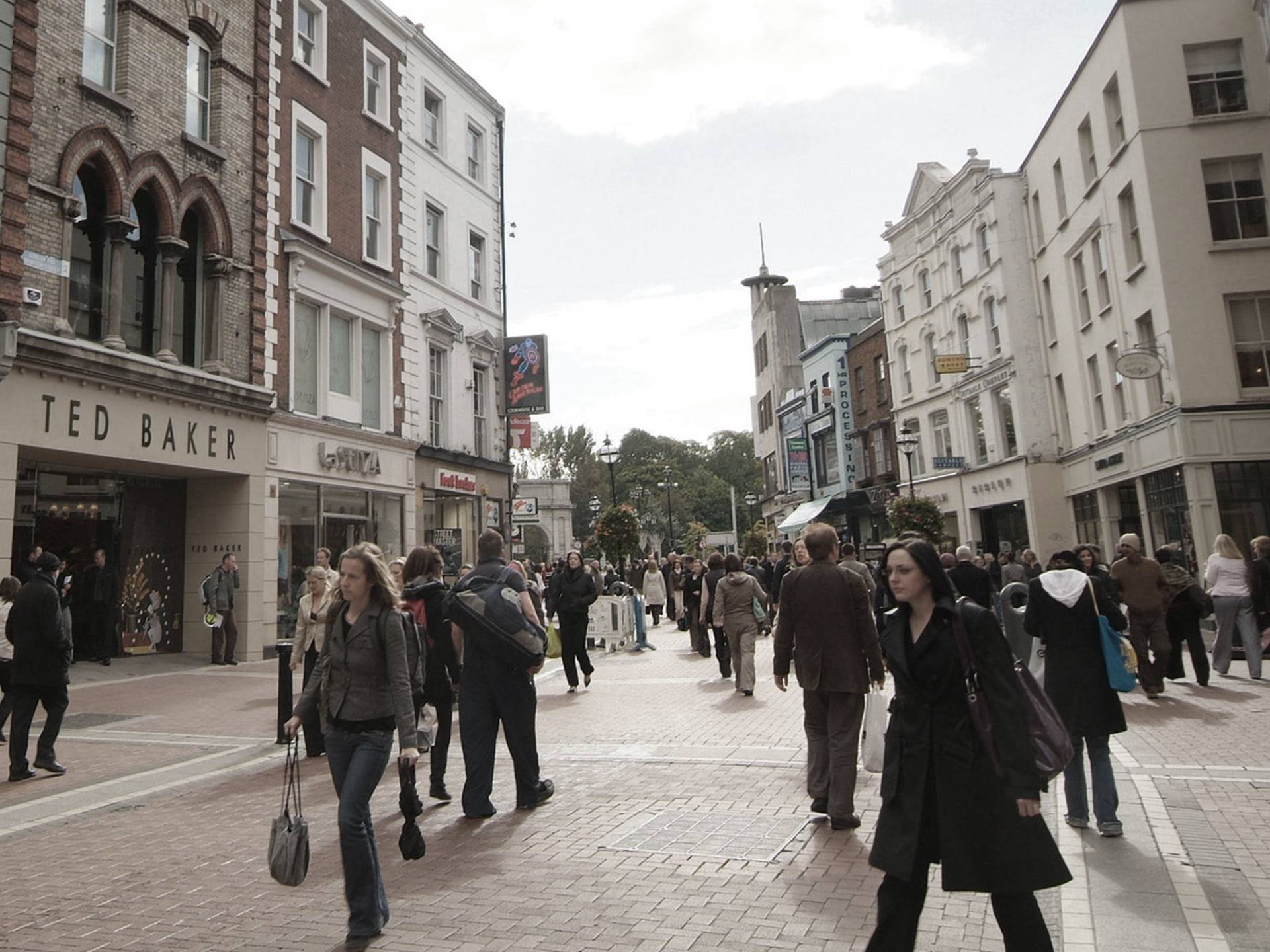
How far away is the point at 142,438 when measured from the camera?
15.3 metres

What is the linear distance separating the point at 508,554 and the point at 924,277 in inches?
763

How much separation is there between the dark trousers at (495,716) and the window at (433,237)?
1994 centimetres

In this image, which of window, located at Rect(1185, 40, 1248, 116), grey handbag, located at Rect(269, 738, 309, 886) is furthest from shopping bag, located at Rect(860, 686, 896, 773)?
window, located at Rect(1185, 40, 1248, 116)

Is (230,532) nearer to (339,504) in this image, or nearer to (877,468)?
(339,504)

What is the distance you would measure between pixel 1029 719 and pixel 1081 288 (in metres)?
25.4

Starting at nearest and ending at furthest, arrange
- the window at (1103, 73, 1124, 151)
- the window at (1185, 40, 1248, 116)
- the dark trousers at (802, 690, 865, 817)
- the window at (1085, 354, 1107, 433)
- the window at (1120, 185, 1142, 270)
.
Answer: the dark trousers at (802, 690, 865, 817)
the window at (1185, 40, 1248, 116)
the window at (1120, 185, 1142, 270)
the window at (1103, 73, 1124, 151)
the window at (1085, 354, 1107, 433)

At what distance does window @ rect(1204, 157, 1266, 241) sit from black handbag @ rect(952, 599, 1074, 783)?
68.8ft

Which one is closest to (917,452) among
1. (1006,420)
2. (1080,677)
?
(1006,420)

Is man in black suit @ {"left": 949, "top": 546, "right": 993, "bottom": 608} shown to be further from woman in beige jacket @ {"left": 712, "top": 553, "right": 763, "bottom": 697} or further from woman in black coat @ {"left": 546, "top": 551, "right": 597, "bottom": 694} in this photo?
woman in black coat @ {"left": 546, "top": 551, "right": 597, "bottom": 694}

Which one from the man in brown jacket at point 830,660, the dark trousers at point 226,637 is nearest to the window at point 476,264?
the dark trousers at point 226,637

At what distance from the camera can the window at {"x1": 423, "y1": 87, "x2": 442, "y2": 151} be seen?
25656 millimetres

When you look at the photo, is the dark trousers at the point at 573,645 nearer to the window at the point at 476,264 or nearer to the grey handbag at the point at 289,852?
the grey handbag at the point at 289,852

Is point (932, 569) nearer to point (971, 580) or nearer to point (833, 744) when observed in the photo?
point (833, 744)

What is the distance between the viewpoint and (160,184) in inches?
639
